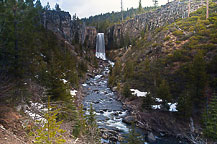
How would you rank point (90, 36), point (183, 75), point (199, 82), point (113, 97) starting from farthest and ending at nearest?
1. point (90, 36)
2. point (113, 97)
3. point (183, 75)
4. point (199, 82)

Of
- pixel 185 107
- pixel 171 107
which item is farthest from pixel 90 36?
pixel 185 107

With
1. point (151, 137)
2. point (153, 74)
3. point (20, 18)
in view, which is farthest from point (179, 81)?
point (20, 18)

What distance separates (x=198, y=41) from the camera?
29.2 metres

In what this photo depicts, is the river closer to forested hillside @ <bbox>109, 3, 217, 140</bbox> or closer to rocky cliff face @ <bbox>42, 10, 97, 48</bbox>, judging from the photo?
forested hillside @ <bbox>109, 3, 217, 140</bbox>

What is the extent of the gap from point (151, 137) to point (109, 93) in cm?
1648

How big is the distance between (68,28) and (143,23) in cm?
3468

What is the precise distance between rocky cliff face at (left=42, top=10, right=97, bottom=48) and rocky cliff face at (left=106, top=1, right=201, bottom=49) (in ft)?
30.3

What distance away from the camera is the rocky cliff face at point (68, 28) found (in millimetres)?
70050

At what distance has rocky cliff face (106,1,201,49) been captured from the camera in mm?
56225

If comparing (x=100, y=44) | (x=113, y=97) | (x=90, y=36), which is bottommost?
(x=113, y=97)

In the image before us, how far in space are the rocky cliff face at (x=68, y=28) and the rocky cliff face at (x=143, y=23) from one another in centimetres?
925

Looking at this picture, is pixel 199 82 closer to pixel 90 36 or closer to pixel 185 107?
pixel 185 107

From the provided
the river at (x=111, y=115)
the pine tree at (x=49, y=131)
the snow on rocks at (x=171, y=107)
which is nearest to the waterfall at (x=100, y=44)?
the river at (x=111, y=115)

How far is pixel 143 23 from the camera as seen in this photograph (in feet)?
228
